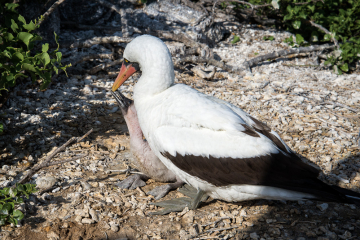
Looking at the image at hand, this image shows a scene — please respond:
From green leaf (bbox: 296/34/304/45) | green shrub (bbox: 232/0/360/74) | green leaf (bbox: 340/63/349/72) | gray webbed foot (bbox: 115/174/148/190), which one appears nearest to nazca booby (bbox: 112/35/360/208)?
gray webbed foot (bbox: 115/174/148/190)

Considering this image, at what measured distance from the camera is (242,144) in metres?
2.47

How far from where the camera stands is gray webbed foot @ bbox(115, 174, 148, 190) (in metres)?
3.06

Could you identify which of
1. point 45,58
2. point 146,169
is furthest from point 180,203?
point 45,58

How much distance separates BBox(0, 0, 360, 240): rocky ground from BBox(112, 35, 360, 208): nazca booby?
0.32 meters

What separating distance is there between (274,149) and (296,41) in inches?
163

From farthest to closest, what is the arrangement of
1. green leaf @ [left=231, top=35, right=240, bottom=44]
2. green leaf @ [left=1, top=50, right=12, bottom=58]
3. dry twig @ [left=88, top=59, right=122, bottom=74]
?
green leaf @ [left=231, top=35, right=240, bottom=44] → dry twig @ [left=88, top=59, right=122, bottom=74] → green leaf @ [left=1, top=50, right=12, bottom=58]

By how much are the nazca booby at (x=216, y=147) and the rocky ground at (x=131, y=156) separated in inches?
12.6

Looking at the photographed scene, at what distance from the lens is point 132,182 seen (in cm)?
311

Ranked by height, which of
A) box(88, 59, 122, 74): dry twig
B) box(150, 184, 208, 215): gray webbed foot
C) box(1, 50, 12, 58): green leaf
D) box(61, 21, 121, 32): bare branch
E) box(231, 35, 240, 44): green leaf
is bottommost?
box(150, 184, 208, 215): gray webbed foot

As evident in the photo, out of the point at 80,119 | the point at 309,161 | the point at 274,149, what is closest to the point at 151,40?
the point at 274,149

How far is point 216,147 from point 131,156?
1084mm

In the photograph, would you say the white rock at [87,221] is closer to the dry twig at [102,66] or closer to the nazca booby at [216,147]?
the nazca booby at [216,147]

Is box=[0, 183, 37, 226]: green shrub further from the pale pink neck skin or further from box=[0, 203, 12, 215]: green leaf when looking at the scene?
the pale pink neck skin

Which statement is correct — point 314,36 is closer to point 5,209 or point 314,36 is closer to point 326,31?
point 326,31
